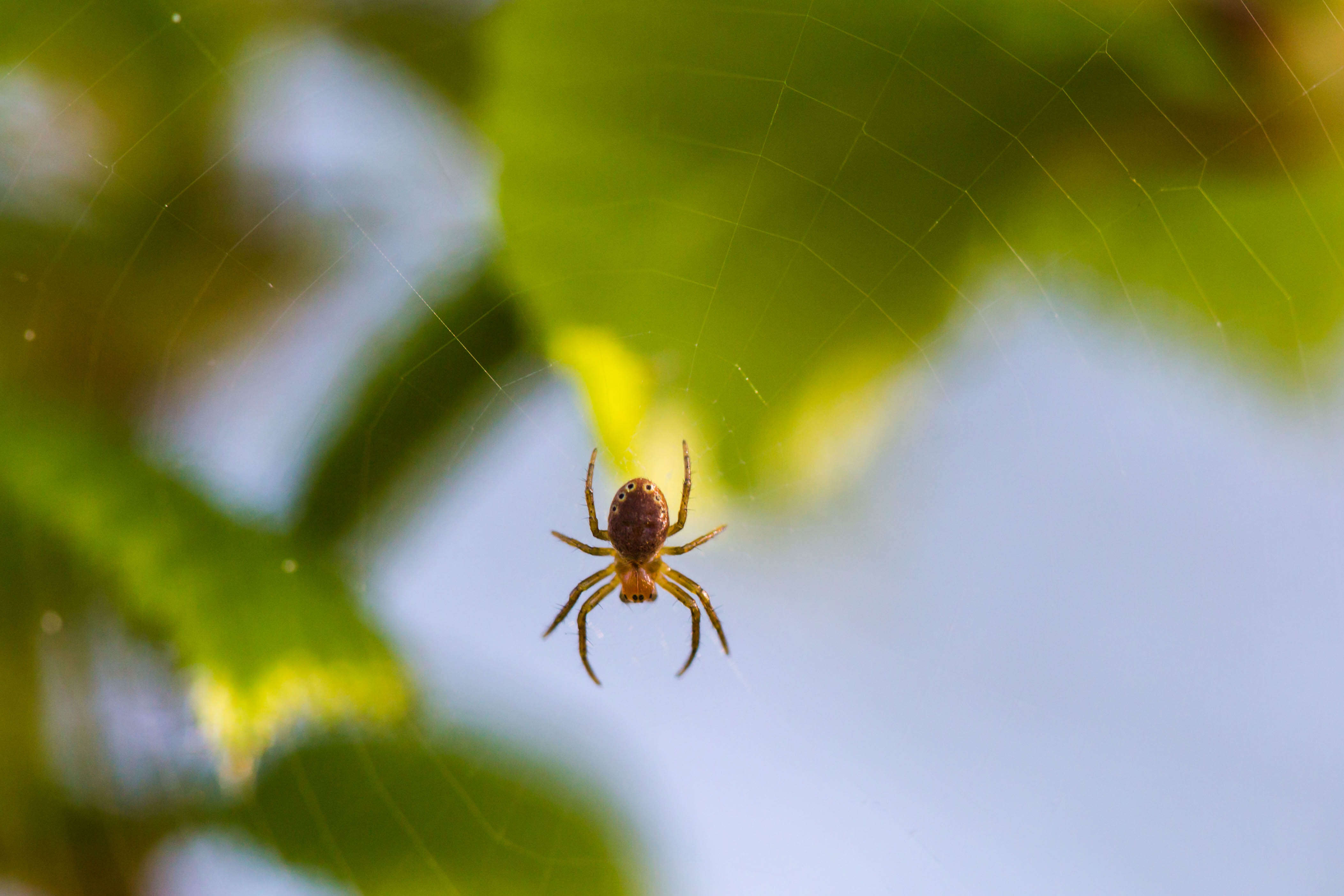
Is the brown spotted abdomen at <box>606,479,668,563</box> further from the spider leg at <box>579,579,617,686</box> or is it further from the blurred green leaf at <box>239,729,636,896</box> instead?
the blurred green leaf at <box>239,729,636,896</box>

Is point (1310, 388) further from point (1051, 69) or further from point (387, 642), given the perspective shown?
point (387, 642)

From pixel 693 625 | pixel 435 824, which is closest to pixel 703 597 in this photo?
pixel 693 625

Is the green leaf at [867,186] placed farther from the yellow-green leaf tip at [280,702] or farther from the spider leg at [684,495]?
the yellow-green leaf tip at [280,702]

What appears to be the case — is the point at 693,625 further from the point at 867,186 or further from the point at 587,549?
the point at 867,186

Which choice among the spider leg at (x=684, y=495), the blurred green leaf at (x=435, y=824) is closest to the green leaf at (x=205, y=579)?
the blurred green leaf at (x=435, y=824)

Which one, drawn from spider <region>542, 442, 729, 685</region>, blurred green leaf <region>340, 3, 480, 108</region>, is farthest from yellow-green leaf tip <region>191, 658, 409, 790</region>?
blurred green leaf <region>340, 3, 480, 108</region>

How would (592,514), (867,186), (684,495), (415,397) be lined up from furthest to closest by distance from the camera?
1. (592,514)
2. (684,495)
3. (415,397)
4. (867,186)
